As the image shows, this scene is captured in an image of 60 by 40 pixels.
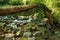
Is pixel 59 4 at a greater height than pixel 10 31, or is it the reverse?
pixel 59 4

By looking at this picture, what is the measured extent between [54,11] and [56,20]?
480 mm

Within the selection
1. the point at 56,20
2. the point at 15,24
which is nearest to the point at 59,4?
the point at 56,20

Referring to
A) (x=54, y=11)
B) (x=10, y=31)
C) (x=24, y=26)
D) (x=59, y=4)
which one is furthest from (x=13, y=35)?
(x=59, y=4)

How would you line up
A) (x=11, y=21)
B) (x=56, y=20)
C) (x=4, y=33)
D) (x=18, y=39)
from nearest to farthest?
(x=18, y=39) < (x=4, y=33) < (x=56, y=20) < (x=11, y=21)

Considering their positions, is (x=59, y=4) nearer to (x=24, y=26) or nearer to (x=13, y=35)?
(x=24, y=26)

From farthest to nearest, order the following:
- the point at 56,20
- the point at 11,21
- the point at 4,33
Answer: the point at 11,21, the point at 56,20, the point at 4,33

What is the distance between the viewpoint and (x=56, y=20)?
5734 mm

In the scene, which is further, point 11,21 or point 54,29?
point 11,21

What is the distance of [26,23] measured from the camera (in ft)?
19.7

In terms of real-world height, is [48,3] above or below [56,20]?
above

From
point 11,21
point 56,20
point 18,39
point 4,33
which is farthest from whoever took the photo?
point 11,21

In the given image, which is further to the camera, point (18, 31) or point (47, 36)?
point (18, 31)

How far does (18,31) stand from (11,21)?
0.88 meters

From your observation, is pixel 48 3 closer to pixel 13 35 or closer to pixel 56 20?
pixel 56 20
